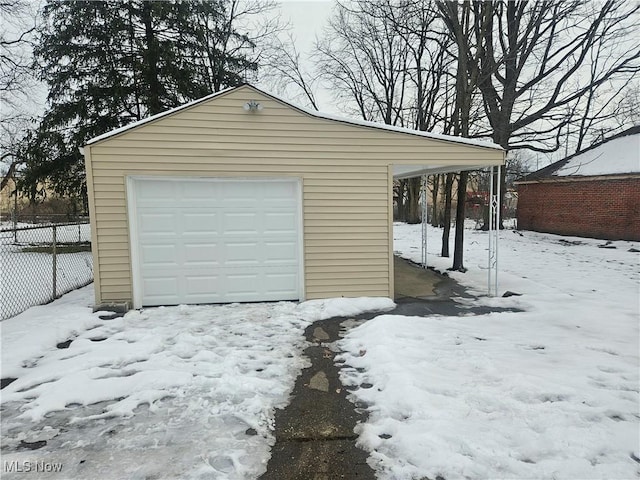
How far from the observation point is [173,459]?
2.58m

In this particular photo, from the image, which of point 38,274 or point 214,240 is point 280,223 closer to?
point 214,240

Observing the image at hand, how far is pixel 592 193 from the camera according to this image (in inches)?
635

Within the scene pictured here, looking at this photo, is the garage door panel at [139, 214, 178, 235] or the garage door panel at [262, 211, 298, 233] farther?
the garage door panel at [262, 211, 298, 233]

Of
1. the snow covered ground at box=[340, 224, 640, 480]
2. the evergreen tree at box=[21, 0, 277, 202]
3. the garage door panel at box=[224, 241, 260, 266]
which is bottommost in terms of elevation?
the snow covered ground at box=[340, 224, 640, 480]

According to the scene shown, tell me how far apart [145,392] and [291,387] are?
1271 mm

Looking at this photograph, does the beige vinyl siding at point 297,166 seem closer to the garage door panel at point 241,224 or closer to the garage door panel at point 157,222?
the garage door panel at point 157,222

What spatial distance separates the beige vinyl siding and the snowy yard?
0.84m

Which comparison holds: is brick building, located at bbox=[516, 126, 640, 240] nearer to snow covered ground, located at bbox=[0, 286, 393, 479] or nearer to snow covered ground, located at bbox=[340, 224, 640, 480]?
snow covered ground, located at bbox=[340, 224, 640, 480]

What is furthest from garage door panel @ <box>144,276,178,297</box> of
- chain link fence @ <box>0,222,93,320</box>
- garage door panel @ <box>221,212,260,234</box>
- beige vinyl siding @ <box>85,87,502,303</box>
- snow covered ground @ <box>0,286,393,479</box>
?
chain link fence @ <box>0,222,93,320</box>

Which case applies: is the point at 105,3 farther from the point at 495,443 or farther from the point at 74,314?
the point at 495,443

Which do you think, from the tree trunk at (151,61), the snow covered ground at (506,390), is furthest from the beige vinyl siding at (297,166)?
the tree trunk at (151,61)

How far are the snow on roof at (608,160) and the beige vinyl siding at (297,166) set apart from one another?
40.0 feet

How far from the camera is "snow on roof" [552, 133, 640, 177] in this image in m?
15.4

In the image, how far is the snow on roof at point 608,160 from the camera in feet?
50.5
